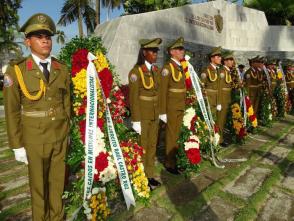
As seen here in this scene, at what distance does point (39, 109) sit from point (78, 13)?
90.0 ft

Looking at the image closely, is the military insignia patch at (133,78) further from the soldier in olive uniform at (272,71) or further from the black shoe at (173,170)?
the soldier in olive uniform at (272,71)

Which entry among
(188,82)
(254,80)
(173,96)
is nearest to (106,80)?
(173,96)

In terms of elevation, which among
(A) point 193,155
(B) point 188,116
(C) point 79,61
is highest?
(C) point 79,61

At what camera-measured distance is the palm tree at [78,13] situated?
91.0ft

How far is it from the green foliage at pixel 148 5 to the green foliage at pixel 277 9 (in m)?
6.04

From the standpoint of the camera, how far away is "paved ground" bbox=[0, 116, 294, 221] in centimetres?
389

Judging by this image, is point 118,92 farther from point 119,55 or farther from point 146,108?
point 119,55

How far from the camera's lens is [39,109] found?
3098mm

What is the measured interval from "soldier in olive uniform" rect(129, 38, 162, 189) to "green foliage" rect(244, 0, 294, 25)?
22753mm

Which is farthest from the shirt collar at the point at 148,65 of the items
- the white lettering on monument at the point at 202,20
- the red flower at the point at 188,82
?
the white lettering on monument at the point at 202,20

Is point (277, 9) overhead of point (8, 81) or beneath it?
overhead

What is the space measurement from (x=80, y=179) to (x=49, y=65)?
1.41m

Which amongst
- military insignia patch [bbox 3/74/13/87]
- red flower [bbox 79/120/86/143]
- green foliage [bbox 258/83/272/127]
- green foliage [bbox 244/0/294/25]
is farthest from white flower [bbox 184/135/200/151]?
green foliage [bbox 244/0/294/25]

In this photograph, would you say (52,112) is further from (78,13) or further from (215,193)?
(78,13)
